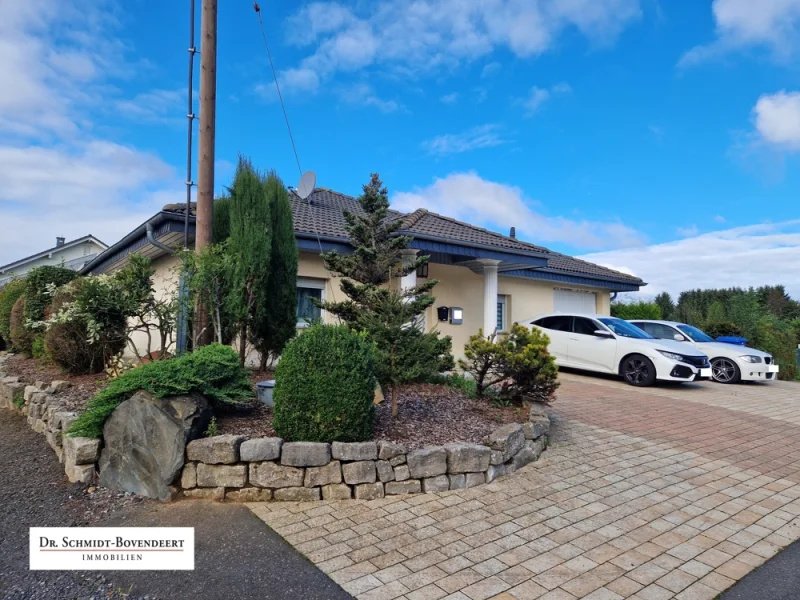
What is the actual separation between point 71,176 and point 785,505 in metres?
14.3

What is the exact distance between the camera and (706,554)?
3.12m

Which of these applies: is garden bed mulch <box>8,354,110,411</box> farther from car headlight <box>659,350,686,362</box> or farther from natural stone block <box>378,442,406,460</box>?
car headlight <box>659,350,686,362</box>

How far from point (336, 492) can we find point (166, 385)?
1745 millimetres

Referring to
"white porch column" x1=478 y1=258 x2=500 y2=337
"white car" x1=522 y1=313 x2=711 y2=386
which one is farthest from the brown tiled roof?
"white car" x1=522 y1=313 x2=711 y2=386

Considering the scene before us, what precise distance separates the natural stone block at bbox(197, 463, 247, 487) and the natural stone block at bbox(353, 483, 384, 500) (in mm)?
942

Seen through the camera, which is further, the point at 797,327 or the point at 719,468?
the point at 797,327

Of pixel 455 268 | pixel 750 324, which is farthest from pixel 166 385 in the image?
pixel 750 324

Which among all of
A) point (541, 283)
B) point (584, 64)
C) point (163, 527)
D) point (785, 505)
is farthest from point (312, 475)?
point (541, 283)

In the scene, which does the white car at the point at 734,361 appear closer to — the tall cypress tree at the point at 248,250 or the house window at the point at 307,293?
the house window at the point at 307,293

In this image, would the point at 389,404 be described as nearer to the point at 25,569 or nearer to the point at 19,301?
the point at 25,569

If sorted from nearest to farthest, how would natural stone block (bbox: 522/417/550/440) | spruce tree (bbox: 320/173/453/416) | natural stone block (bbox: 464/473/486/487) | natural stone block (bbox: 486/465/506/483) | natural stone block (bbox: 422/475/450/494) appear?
natural stone block (bbox: 422/475/450/494)
natural stone block (bbox: 464/473/486/487)
natural stone block (bbox: 486/465/506/483)
natural stone block (bbox: 522/417/550/440)
spruce tree (bbox: 320/173/453/416)

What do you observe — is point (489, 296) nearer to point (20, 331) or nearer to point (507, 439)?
point (507, 439)

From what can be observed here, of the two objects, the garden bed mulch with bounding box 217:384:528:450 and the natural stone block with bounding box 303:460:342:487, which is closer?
the natural stone block with bounding box 303:460:342:487

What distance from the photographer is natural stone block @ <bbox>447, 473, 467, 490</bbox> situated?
4.14 metres
